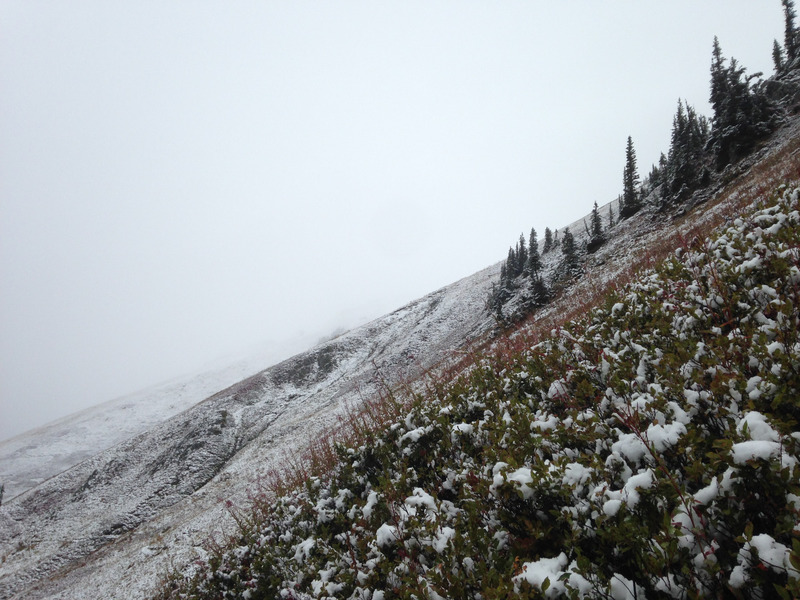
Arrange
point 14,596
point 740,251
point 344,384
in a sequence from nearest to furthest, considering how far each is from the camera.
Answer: point 740,251, point 14,596, point 344,384

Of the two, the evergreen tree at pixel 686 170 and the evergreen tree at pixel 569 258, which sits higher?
the evergreen tree at pixel 686 170

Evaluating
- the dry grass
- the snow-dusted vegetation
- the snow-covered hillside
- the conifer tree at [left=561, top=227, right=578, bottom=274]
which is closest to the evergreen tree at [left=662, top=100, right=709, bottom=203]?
the conifer tree at [left=561, top=227, right=578, bottom=274]

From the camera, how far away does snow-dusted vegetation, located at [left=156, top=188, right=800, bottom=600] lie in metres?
1.91

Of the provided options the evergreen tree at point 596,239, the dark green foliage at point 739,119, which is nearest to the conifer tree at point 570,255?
the evergreen tree at point 596,239

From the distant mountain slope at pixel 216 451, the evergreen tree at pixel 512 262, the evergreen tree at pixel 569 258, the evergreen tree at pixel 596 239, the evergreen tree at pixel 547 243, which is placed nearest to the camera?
the distant mountain slope at pixel 216 451

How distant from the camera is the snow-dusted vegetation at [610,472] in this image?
191 centimetres

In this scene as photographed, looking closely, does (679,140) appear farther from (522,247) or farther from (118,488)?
(118,488)

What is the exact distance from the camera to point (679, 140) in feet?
143

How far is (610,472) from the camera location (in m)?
2.71

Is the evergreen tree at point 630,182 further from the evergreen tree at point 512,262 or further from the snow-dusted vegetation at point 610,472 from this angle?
the snow-dusted vegetation at point 610,472

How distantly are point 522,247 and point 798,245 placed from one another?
51.3 metres

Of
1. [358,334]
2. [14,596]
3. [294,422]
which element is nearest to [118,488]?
[14,596]

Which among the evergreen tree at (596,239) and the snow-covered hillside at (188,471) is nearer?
the snow-covered hillside at (188,471)

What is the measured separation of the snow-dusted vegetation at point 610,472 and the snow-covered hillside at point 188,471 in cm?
354
